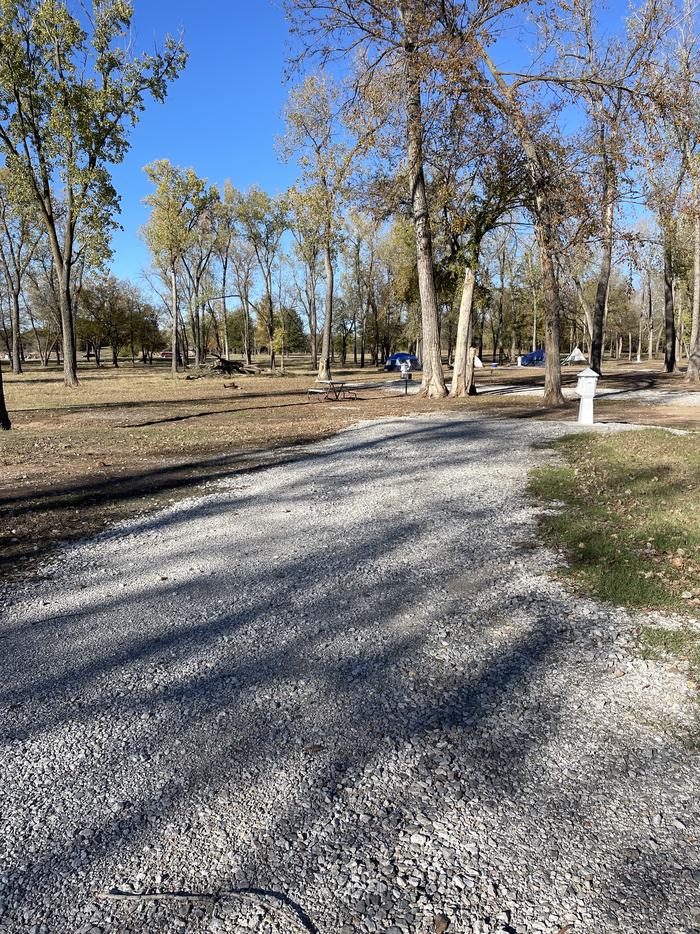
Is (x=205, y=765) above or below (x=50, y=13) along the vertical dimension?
below

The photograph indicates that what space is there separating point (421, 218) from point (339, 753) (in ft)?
55.3

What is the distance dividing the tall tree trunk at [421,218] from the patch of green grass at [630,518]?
9.43 metres

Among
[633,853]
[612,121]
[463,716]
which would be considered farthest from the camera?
[612,121]

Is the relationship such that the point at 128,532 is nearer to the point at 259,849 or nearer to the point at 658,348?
the point at 259,849

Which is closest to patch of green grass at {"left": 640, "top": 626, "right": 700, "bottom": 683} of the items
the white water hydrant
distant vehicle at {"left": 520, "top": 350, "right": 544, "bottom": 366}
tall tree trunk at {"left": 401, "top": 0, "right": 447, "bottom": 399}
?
the white water hydrant

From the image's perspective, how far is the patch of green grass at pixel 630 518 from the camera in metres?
4.23

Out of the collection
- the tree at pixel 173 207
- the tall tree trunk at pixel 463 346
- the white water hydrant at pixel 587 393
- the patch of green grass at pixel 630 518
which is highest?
the tree at pixel 173 207

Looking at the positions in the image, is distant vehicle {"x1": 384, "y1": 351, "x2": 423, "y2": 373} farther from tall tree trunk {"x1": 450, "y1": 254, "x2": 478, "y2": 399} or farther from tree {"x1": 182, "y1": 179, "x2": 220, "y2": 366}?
tall tree trunk {"x1": 450, "y1": 254, "x2": 478, "y2": 399}

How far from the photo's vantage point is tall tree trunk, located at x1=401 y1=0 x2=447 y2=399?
14.9 meters

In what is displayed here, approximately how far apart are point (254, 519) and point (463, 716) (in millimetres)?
3702

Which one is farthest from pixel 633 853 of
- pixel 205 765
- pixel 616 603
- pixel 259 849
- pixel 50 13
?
pixel 50 13

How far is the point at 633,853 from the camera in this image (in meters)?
2.03

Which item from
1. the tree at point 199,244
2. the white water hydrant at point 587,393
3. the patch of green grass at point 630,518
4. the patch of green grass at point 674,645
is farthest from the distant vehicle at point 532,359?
the patch of green grass at point 674,645

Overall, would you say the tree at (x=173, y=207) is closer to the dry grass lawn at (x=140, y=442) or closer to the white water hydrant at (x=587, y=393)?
the dry grass lawn at (x=140, y=442)
